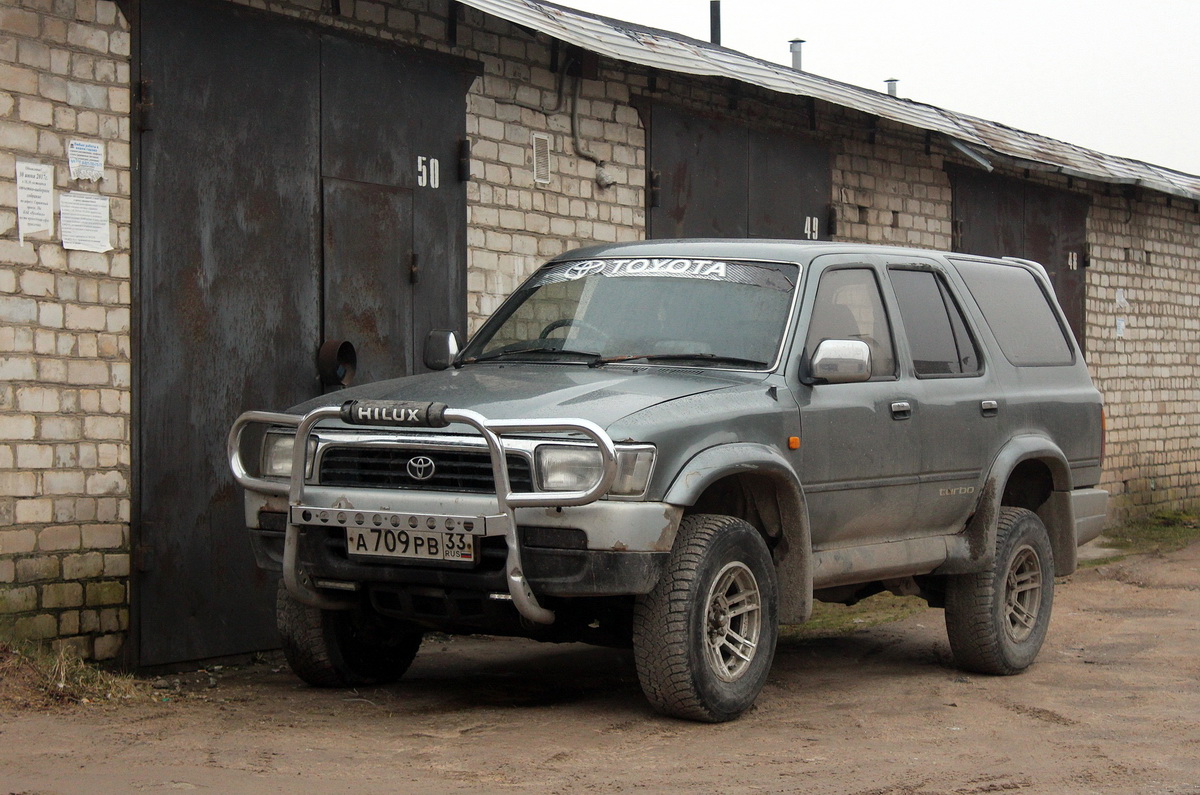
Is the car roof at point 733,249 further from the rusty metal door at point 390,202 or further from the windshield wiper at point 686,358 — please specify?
the rusty metal door at point 390,202

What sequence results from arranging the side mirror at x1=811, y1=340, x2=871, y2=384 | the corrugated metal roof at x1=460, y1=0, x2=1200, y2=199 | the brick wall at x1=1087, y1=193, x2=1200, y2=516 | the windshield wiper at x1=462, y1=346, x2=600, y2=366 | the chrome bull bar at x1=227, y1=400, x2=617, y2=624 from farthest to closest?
the brick wall at x1=1087, y1=193, x2=1200, y2=516, the corrugated metal roof at x1=460, y1=0, x2=1200, y2=199, the windshield wiper at x1=462, y1=346, x2=600, y2=366, the side mirror at x1=811, y1=340, x2=871, y2=384, the chrome bull bar at x1=227, y1=400, x2=617, y2=624

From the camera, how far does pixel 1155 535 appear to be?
1608 centimetres

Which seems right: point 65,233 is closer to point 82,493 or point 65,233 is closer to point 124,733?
point 82,493

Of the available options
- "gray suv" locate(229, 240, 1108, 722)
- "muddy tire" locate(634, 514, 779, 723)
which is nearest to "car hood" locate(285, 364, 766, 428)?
"gray suv" locate(229, 240, 1108, 722)

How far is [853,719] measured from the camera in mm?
6645

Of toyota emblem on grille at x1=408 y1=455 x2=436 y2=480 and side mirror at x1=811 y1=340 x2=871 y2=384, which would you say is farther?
side mirror at x1=811 y1=340 x2=871 y2=384

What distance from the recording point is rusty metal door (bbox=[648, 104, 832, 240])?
38.3ft

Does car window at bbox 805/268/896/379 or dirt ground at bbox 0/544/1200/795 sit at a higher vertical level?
car window at bbox 805/268/896/379

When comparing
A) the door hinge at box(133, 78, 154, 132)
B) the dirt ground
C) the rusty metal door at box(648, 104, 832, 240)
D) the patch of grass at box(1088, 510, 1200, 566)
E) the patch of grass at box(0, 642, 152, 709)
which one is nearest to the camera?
the dirt ground

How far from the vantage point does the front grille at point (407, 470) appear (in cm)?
593

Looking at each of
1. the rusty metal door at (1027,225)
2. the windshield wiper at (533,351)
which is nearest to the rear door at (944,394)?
→ the windshield wiper at (533,351)

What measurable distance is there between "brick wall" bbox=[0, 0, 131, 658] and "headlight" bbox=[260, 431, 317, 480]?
135cm

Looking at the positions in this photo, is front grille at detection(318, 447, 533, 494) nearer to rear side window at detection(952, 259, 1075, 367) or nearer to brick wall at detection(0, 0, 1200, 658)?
brick wall at detection(0, 0, 1200, 658)

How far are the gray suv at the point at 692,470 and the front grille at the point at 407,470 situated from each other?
14mm
